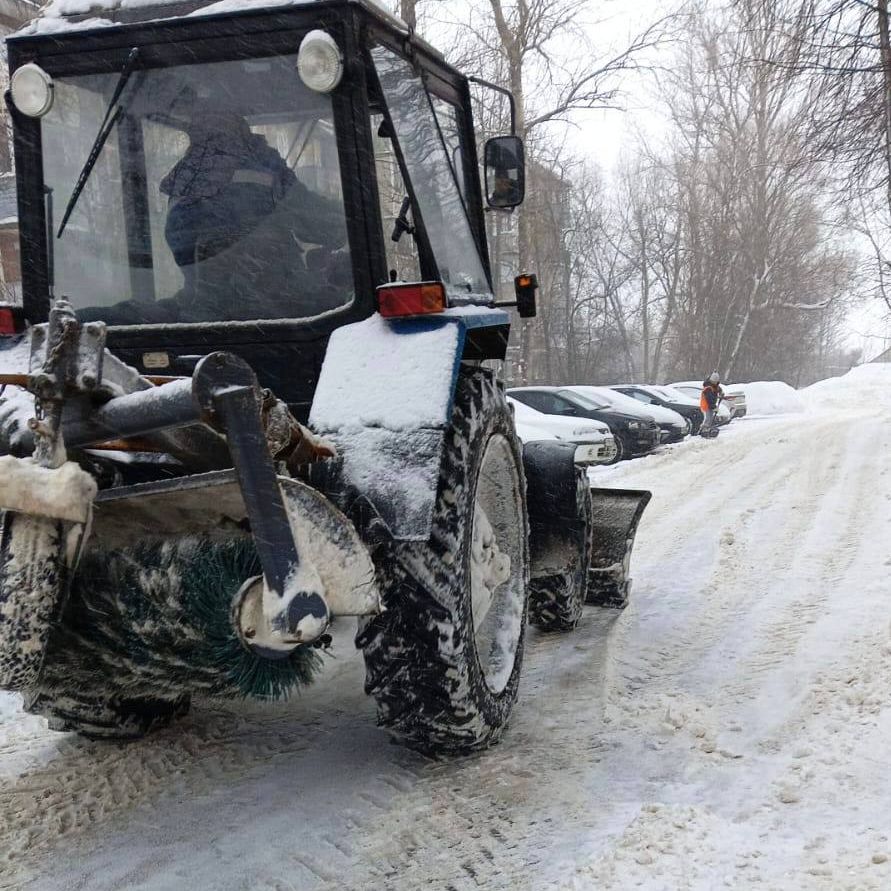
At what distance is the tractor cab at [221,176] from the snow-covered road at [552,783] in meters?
1.32

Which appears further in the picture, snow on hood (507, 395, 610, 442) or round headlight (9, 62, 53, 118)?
snow on hood (507, 395, 610, 442)

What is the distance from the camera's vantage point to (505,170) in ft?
13.2

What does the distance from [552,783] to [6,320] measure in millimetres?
2584

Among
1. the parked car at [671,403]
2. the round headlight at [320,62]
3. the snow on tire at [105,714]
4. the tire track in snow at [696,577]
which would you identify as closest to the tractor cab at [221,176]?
the round headlight at [320,62]

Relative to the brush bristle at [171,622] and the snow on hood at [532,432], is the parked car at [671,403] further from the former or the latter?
the brush bristle at [171,622]

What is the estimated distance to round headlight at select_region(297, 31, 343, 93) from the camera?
289cm

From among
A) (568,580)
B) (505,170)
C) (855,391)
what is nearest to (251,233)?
(505,170)

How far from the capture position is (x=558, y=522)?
429 centimetres

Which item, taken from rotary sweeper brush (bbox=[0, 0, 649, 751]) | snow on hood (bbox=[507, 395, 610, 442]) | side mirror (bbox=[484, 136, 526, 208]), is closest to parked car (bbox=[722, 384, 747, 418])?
snow on hood (bbox=[507, 395, 610, 442])

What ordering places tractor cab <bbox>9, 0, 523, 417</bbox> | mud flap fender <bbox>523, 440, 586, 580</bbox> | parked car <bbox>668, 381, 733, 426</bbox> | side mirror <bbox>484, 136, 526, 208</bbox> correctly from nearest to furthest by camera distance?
1. tractor cab <bbox>9, 0, 523, 417</bbox>
2. side mirror <bbox>484, 136, 526, 208</bbox>
3. mud flap fender <bbox>523, 440, 586, 580</bbox>
4. parked car <bbox>668, 381, 733, 426</bbox>

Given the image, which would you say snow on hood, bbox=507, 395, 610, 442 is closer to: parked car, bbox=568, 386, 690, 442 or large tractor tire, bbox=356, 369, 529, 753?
parked car, bbox=568, 386, 690, 442

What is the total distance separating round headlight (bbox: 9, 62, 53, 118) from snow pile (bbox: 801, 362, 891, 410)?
88.6ft

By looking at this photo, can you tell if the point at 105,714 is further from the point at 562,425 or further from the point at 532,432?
Result: the point at 562,425

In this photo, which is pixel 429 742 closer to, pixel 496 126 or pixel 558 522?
pixel 558 522
